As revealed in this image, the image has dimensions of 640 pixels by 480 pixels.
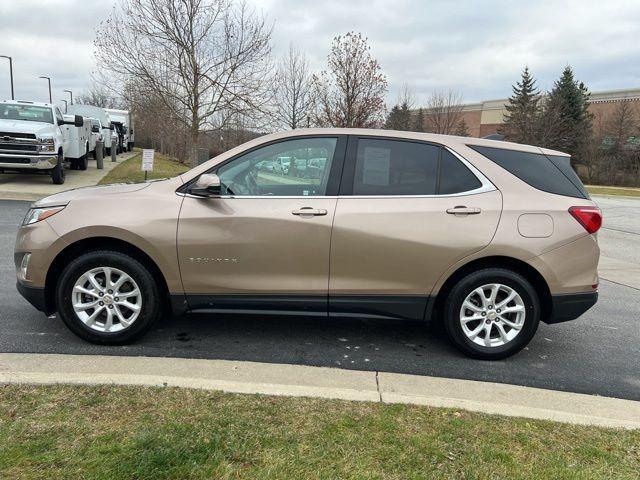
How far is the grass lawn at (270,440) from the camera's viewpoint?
2371mm

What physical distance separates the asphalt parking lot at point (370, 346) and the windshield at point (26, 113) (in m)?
10.4

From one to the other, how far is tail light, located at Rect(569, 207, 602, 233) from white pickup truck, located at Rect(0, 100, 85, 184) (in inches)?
527

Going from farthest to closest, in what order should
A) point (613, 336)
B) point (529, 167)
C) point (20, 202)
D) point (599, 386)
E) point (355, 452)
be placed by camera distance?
1. point (20, 202)
2. point (613, 336)
3. point (529, 167)
4. point (599, 386)
5. point (355, 452)

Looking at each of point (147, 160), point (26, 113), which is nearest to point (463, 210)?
point (147, 160)

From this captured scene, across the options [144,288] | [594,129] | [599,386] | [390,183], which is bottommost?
[599,386]

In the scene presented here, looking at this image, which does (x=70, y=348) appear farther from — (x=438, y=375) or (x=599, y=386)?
(x=599, y=386)

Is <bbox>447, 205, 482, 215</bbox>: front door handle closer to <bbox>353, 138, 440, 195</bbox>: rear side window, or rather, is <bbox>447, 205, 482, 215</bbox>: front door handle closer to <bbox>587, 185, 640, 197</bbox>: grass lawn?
<bbox>353, 138, 440, 195</bbox>: rear side window

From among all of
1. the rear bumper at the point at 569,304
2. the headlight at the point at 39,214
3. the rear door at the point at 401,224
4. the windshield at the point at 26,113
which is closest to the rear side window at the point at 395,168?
the rear door at the point at 401,224

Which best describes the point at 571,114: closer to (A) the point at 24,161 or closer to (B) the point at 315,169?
(A) the point at 24,161

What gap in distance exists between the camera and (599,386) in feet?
12.4

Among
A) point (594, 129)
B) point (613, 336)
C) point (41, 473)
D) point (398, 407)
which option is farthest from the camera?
point (594, 129)

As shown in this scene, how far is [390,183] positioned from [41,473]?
2.87 m

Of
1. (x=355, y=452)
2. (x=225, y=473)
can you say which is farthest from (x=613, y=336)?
(x=225, y=473)

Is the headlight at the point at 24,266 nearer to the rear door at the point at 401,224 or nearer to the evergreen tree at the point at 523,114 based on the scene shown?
the rear door at the point at 401,224
